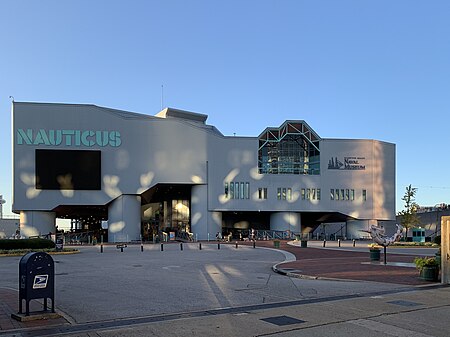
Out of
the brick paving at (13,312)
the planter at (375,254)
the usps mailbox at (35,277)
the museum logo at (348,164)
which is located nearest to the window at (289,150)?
the museum logo at (348,164)

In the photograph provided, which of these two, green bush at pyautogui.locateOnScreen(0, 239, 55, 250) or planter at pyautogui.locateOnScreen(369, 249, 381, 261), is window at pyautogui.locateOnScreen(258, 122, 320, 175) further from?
planter at pyautogui.locateOnScreen(369, 249, 381, 261)

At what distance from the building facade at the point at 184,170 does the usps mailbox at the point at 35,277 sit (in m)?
56.4

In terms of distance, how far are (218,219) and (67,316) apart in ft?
199

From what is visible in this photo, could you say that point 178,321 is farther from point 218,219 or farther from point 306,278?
point 218,219

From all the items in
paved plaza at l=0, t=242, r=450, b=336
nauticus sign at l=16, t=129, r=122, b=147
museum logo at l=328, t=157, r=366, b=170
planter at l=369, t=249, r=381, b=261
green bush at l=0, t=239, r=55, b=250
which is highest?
nauticus sign at l=16, t=129, r=122, b=147

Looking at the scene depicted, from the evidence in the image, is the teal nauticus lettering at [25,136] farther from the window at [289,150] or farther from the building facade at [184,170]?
the window at [289,150]

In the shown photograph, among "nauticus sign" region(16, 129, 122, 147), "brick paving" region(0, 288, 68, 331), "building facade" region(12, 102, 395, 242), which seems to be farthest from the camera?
"building facade" region(12, 102, 395, 242)

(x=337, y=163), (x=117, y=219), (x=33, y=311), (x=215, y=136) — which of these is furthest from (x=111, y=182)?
(x=33, y=311)

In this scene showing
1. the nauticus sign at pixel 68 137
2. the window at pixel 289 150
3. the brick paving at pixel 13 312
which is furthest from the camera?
the window at pixel 289 150

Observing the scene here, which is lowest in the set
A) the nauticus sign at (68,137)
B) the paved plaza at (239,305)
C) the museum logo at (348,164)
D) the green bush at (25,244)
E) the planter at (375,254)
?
the green bush at (25,244)

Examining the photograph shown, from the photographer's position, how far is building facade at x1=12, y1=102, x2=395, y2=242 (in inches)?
2549

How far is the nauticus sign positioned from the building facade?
4.9 inches

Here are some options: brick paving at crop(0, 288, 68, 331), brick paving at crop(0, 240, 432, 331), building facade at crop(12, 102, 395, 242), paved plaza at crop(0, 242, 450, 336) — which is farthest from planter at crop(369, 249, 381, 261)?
building facade at crop(12, 102, 395, 242)

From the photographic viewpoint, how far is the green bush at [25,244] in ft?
122
